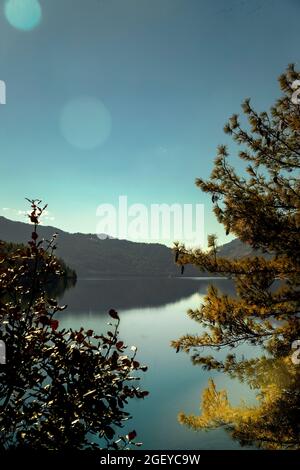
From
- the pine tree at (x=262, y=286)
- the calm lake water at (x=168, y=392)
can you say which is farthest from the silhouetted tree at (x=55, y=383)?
the calm lake water at (x=168, y=392)

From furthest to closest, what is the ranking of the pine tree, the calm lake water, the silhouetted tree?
the calm lake water
the pine tree
the silhouetted tree

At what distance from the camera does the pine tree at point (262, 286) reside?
33.8ft

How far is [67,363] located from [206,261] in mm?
7608

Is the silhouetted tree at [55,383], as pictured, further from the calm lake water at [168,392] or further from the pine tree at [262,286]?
the calm lake water at [168,392]

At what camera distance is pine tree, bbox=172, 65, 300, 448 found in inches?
406

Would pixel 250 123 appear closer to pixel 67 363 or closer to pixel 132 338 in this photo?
pixel 67 363

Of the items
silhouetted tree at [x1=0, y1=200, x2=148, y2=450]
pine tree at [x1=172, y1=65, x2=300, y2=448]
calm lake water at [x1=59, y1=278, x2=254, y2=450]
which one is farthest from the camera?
calm lake water at [x1=59, y1=278, x2=254, y2=450]

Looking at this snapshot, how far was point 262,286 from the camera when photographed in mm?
10766

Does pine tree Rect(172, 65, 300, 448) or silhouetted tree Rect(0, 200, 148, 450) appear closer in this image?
silhouetted tree Rect(0, 200, 148, 450)

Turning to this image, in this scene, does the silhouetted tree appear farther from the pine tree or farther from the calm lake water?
the calm lake water

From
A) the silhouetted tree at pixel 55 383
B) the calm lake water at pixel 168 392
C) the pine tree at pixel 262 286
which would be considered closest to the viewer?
the silhouetted tree at pixel 55 383

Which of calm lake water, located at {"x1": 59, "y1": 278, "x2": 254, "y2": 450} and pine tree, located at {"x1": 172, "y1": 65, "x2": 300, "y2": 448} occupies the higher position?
pine tree, located at {"x1": 172, "y1": 65, "x2": 300, "y2": 448}

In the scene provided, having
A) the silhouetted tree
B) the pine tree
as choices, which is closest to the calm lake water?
the pine tree
